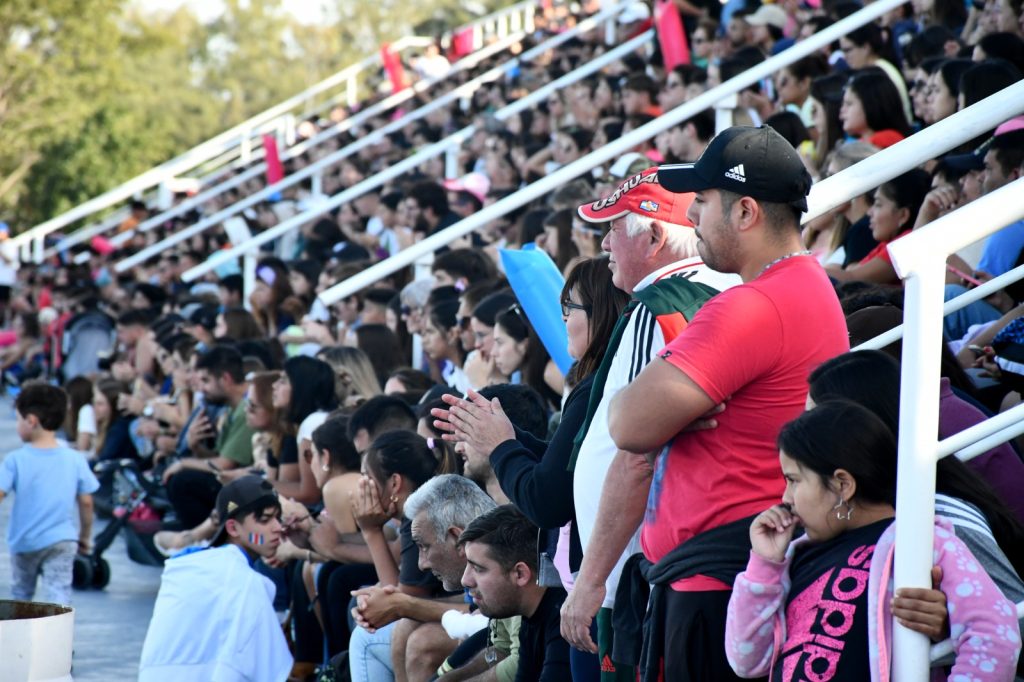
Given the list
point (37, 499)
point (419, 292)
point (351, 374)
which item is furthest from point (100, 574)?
point (419, 292)

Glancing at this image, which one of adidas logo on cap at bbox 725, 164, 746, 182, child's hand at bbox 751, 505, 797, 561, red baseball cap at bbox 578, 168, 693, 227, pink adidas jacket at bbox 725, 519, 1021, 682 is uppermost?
adidas logo on cap at bbox 725, 164, 746, 182

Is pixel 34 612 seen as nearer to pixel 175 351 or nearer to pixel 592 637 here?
pixel 592 637

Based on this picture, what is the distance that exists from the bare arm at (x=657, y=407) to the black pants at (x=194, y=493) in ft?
19.5

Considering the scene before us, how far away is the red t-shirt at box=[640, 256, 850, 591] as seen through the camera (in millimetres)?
3018

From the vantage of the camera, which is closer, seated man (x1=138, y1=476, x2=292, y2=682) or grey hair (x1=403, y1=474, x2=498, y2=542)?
grey hair (x1=403, y1=474, x2=498, y2=542)

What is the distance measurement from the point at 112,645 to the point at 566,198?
3.63 m

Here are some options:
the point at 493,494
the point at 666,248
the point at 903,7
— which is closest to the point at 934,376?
the point at 666,248

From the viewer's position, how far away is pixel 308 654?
272 inches

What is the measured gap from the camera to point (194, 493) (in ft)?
28.4

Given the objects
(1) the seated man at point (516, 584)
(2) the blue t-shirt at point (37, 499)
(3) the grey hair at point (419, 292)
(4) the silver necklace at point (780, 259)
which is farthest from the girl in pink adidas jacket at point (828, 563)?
(2) the blue t-shirt at point (37, 499)

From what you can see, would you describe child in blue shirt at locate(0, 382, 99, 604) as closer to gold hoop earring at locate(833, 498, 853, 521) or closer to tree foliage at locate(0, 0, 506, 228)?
gold hoop earring at locate(833, 498, 853, 521)

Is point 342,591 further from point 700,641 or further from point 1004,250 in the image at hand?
point 700,641

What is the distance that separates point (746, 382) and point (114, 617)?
632cm

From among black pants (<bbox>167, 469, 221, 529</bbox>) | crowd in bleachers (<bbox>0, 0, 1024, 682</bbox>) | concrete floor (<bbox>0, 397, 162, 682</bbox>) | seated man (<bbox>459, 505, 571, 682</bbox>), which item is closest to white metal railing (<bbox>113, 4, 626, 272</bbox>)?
crowd in bleachers (<bbox>0, 0, 1024, 682</bbox>)
